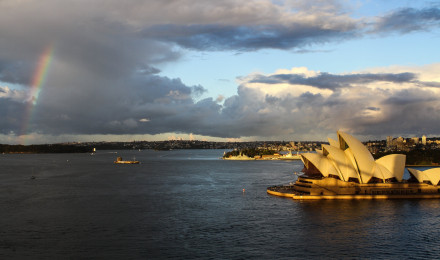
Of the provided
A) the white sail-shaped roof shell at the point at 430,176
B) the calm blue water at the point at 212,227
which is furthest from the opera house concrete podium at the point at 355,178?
the calm blue water at the point at 212,227

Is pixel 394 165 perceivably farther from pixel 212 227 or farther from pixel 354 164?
pixel 212 227

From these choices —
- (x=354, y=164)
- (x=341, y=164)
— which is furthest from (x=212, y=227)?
(x=354, y=164)

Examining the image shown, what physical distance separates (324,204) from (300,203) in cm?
325

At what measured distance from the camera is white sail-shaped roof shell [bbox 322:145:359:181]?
66062mm

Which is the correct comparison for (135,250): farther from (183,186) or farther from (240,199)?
(183,186)

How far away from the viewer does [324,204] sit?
195 feet

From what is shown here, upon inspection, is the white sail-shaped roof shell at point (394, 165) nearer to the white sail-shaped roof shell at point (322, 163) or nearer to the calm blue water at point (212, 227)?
the calm blue water at point (212, 227)

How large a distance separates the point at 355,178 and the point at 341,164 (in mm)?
3119

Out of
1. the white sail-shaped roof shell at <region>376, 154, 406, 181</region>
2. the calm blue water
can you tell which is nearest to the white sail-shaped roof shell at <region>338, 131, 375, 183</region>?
the white sail-shaped roof shell at <region>376, 154, 406, 181</region>

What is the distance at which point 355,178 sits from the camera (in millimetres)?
66750

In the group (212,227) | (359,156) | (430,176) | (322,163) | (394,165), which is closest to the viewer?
(212,227)

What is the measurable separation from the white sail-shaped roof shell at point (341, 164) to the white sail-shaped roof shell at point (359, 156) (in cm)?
76

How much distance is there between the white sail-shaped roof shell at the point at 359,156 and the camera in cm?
6594

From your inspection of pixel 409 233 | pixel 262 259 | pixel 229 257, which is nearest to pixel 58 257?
pixel 229 257
